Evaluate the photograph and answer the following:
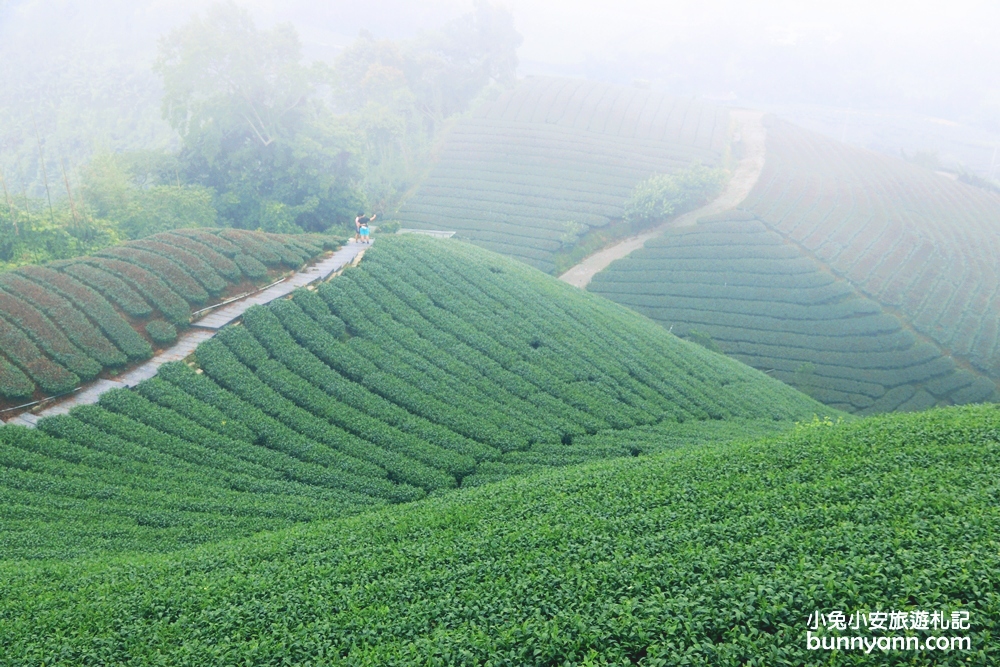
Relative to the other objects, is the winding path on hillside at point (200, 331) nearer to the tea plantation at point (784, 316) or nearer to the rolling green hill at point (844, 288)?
the tea plantation at point (784, 316)

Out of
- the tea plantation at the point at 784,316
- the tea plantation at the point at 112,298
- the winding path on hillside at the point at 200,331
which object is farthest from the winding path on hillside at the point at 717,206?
the tea plantation at the point at 112,298

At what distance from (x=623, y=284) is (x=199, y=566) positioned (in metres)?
32.2

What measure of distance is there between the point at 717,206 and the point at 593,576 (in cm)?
4372

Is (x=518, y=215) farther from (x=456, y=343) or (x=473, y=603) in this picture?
(x=473, y=603)

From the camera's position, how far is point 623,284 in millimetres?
40156

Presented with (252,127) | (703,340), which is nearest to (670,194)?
(703,340)

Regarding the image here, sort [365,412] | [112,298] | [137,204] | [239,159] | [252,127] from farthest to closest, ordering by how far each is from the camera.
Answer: [252,127] < [239,159] < [137,204] < [112,298] < [365,412]

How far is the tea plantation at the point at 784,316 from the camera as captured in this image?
31.0m

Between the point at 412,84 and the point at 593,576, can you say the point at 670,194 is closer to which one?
the point at 412,84

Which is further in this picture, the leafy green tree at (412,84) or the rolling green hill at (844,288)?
the leafy green tree at (412,84)

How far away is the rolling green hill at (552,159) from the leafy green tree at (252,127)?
8.05 m

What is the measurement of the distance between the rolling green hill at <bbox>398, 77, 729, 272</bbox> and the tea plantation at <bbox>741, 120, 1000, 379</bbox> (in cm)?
848

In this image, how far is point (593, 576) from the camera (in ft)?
30.2

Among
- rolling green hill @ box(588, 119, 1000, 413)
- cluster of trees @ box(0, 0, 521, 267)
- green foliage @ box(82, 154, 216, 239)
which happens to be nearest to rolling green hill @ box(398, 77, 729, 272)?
cluster of trees @ box(0, 0, 521, 267)
